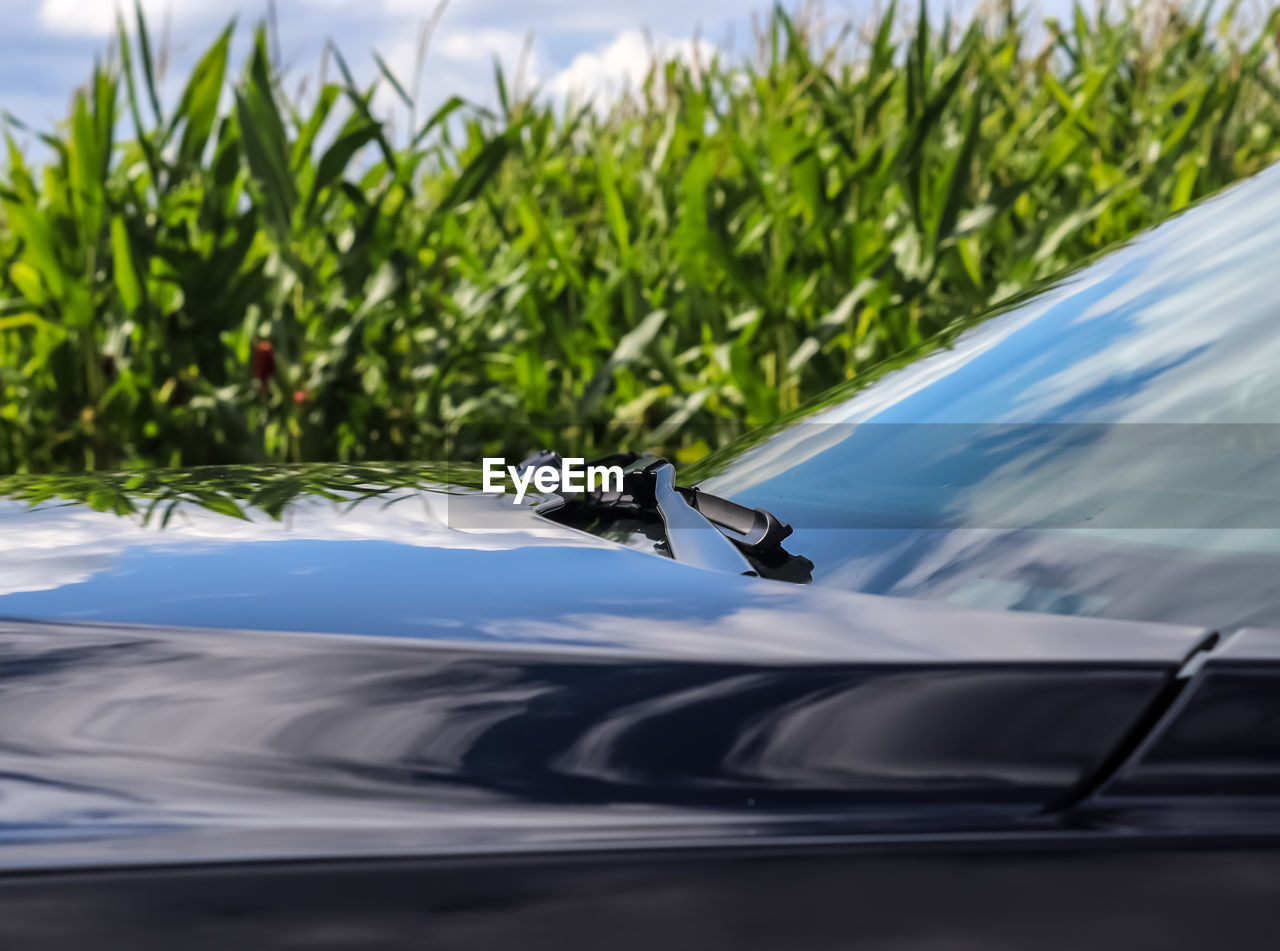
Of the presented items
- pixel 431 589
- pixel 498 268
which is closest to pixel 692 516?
pixel 431 589

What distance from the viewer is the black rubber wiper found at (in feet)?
2.85

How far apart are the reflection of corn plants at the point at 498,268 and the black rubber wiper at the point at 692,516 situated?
2091 millimetres

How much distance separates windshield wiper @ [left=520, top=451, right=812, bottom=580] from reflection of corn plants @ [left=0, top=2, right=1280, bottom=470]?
2.09m

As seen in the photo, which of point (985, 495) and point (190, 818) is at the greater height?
point (985, 495)

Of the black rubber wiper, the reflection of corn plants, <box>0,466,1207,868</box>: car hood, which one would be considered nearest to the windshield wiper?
the black rubber wiper

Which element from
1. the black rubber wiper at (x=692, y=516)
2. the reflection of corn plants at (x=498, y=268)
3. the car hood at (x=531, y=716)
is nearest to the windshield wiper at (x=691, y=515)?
the black rubber wiper at (x=692, y=516)

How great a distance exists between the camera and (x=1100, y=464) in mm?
877

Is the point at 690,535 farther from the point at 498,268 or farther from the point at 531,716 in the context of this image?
the point at 498,268

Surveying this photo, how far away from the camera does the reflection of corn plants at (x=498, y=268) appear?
11.5 feet

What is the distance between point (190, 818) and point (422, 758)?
108 mm

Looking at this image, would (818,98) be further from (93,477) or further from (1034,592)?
(1034,592)

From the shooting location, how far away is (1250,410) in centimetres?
87

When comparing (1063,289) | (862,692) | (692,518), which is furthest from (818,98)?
(862,692)

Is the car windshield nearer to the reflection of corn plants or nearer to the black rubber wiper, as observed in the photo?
the black rubber wiper
